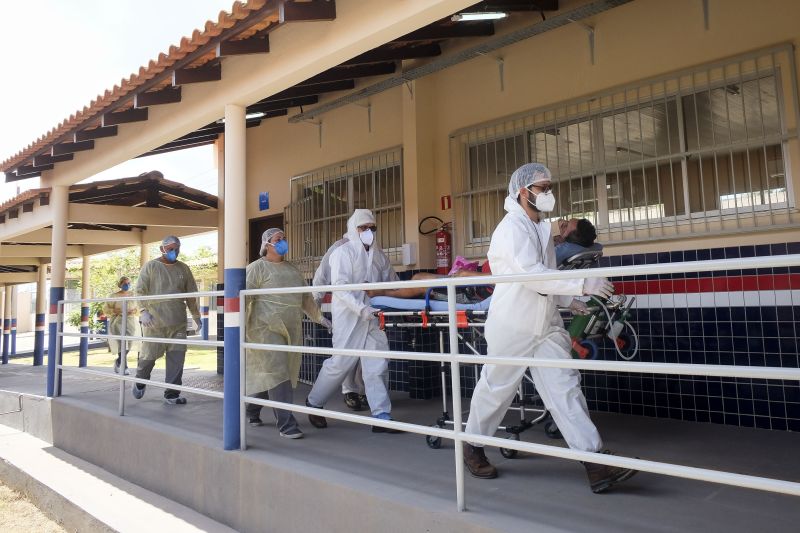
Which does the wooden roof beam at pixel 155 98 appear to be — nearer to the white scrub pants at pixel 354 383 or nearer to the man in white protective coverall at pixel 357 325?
the man in white protective coverall at pixel 357 325

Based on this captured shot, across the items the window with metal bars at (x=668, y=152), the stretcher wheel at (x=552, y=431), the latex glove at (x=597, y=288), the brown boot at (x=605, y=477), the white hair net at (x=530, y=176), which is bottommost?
the stretcher wheel at (x=552, y=431)

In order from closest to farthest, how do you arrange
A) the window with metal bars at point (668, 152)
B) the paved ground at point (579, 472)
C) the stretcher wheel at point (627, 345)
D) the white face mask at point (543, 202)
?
1. the paved ground at point (579, 472)
2. the white face mask at point (543, 202)
3. the window with metal bars at point (668, 152)
4. the stretcher wheel at point (627, 345)

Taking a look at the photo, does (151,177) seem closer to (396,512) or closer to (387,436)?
(387,436)

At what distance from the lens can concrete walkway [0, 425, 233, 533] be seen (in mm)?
3750

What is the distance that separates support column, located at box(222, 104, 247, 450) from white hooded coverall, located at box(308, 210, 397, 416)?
74 centimetres

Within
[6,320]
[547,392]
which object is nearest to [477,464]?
[547,392]

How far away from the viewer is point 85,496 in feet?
14.4

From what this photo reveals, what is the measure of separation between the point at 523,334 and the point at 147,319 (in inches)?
172

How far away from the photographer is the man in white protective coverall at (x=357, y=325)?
13.9 ft

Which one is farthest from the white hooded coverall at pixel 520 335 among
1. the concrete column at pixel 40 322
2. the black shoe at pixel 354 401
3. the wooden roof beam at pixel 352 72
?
the concrete column at pixel 40 322

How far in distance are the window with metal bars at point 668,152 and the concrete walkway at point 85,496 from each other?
3458 millimetres

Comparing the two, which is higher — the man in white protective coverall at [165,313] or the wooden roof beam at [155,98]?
the wooden roof beam at [155,98]

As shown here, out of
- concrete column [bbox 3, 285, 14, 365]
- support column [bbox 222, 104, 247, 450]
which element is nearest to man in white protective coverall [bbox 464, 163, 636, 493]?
support column [bbox 222, 104, 247, 450]

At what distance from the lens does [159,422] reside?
470 cm
